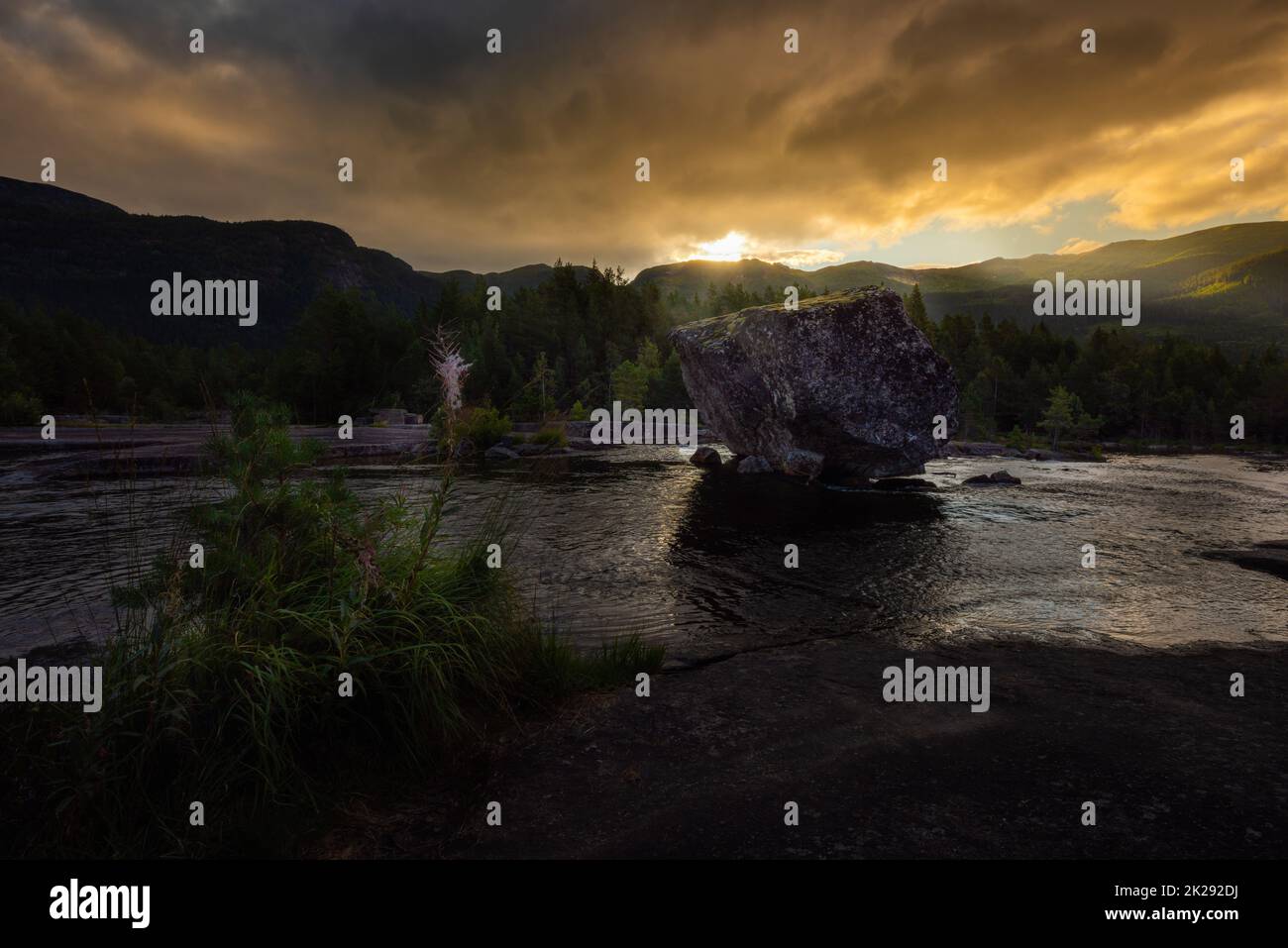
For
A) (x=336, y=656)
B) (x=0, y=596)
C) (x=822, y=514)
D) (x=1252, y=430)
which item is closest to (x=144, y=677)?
(x=336, y=656)

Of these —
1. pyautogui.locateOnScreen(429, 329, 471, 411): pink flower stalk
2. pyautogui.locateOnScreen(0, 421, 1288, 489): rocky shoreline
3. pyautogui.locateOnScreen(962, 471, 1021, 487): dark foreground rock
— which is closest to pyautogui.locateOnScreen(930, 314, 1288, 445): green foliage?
pyautogui.locateOnScreen(0, 421, 1288, 489): rocky shoreline

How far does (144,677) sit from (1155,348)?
5951 inches

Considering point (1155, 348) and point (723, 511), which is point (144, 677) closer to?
point (723, 511)

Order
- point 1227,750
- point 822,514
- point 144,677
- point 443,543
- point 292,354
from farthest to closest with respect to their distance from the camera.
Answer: point 292,354, point 822,514, point 443,543, point 1227,750, point 144,677

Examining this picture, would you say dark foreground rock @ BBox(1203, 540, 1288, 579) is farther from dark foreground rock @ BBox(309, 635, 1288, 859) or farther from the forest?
the forest

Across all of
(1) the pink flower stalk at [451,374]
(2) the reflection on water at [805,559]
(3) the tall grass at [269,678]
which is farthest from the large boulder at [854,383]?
(1) the pink flower stalk at [451,374]

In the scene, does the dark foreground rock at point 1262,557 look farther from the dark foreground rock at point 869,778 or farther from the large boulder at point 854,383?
the large boulder at point 854,383

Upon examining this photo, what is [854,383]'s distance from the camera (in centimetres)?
2903

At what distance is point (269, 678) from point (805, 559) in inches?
477

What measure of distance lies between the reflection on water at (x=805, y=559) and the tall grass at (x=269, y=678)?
99cm

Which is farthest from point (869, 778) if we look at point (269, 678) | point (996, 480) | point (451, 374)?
point (996, 480)

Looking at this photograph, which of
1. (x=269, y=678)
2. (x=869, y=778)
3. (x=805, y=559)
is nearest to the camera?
(x=269, y=678)

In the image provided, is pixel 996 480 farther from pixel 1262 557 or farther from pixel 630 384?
pixel 630 384

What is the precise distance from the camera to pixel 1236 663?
7.14 meters
